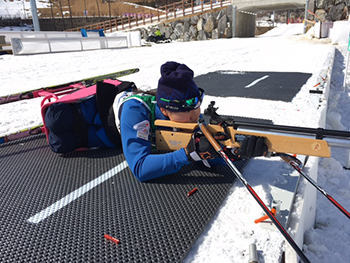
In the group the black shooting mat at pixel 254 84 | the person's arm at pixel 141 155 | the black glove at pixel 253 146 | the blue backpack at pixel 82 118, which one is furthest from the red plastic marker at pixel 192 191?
the black shooting mat at pixel 254 84

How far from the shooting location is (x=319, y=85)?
18.7 feet

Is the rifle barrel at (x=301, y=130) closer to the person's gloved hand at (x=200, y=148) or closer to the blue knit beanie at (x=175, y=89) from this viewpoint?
the person's gloved hand at (x=200, y=148)

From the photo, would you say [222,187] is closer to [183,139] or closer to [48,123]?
[183,139]

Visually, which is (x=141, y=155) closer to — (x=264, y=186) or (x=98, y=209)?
(x=98, y=209)

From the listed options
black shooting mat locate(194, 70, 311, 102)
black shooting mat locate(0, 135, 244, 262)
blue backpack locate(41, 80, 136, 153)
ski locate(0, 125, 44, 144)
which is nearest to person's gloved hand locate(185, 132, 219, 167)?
black shooting mat locate(0, 135, 244, 262)

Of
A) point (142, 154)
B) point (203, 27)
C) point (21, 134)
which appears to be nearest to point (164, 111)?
point (142, 154)

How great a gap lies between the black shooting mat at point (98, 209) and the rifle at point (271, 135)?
18.0 inches

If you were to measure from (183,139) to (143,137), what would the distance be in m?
0.33

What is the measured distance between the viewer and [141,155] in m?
2.36

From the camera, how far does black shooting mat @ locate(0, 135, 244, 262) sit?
1.78 m

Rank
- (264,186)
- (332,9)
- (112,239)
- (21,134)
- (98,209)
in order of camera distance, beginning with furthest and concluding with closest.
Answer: (332,9) → (21,134) → (264,186) → (98,209) → (112,239)

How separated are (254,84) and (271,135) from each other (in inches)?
193

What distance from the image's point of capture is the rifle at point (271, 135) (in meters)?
1.82

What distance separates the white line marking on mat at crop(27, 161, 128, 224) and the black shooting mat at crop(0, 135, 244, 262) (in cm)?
1
